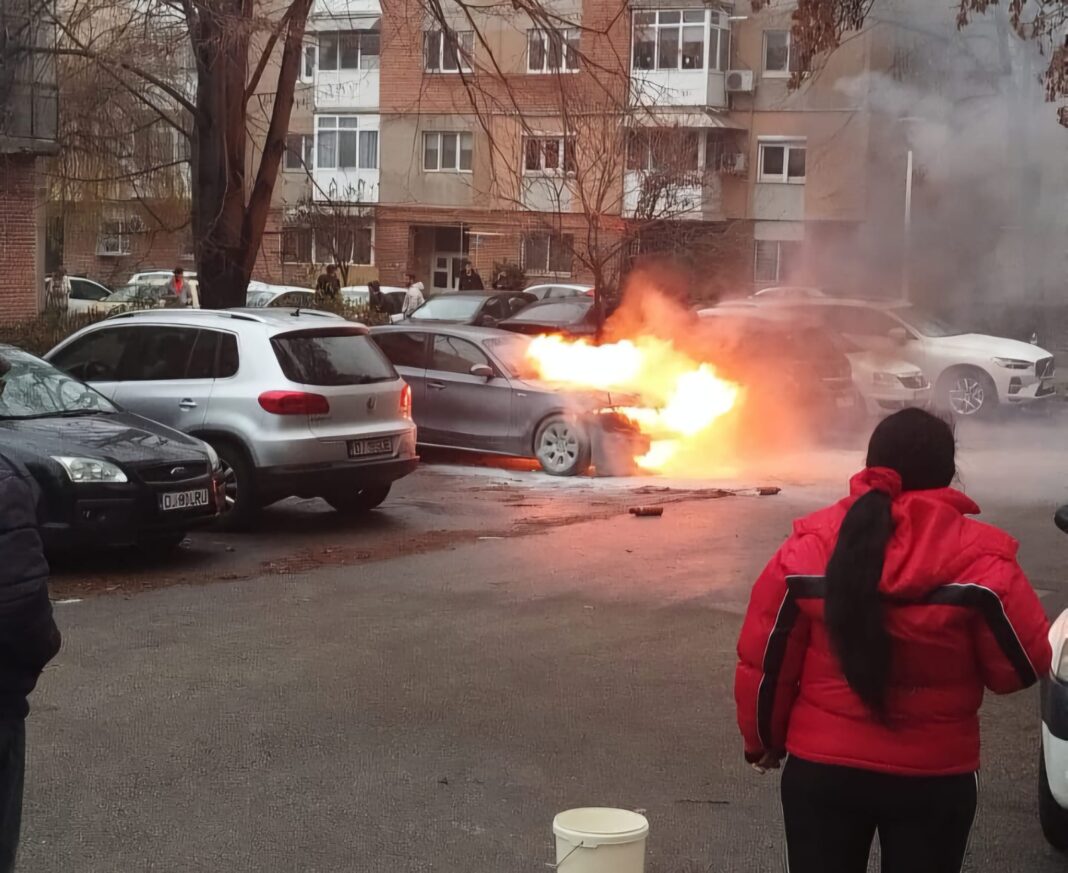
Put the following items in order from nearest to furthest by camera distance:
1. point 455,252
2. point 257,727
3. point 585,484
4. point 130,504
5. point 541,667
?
point 257,727
point 541,667
point 130,504
point 585,484
point 455,252

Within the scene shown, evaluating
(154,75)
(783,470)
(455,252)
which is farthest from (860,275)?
(455,252)

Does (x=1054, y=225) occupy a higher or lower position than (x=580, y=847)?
higher

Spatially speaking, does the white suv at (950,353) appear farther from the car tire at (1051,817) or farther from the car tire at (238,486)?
the car tire at (1051,817)

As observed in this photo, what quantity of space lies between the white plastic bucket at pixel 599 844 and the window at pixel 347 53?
41984mm

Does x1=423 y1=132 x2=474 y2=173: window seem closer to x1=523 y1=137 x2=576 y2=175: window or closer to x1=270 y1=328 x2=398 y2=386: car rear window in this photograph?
x1=523 y1=137 x2=576 y2=175: window

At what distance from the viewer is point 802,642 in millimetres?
3215

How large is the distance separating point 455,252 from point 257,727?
41.1 m

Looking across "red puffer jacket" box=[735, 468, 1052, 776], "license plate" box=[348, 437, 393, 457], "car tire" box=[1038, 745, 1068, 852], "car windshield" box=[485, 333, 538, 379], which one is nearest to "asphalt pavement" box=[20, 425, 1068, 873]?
"car tire" box=[1038, 745, 1068, 852]

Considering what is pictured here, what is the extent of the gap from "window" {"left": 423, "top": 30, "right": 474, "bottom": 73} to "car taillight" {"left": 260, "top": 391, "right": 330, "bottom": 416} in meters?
4.51

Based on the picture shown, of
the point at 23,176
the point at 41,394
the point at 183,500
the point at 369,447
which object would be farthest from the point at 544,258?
the point at 183,500

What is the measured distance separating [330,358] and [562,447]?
12.9 ft

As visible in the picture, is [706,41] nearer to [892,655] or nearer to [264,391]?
[264,391]

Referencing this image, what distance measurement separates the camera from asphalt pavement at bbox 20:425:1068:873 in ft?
16.3

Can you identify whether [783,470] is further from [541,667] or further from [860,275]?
[541,667]
